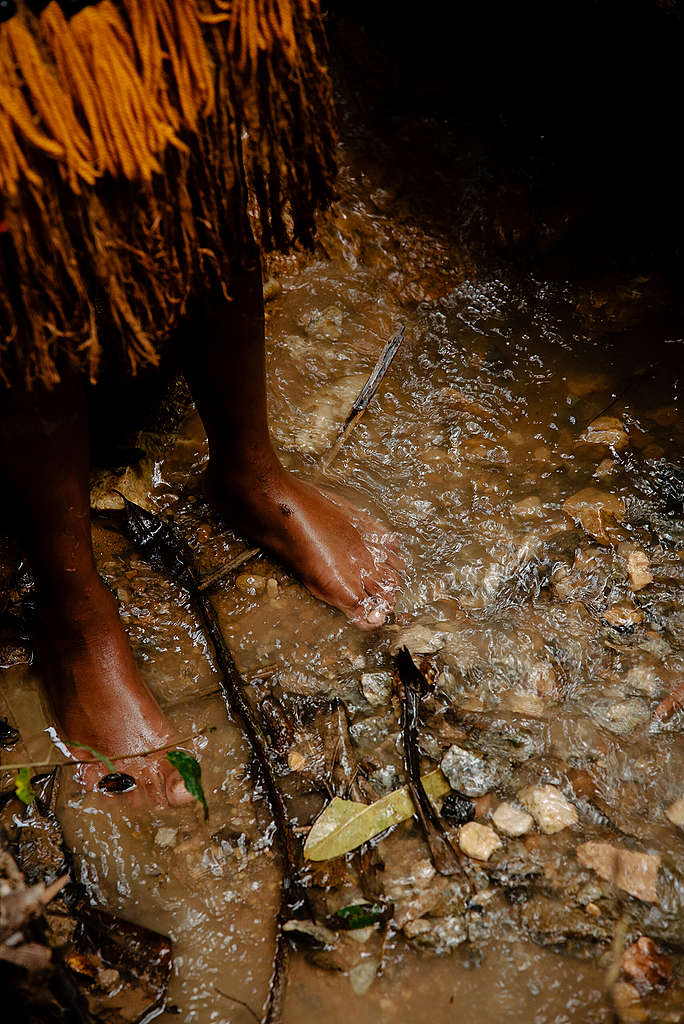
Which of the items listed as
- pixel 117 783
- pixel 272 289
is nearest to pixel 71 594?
pixel 117 783

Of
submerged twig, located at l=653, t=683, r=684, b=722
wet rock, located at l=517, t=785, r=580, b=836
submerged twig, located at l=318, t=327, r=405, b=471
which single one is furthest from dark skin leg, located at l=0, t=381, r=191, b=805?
submerged twig, located at l=653, t=683, r=684, b=722

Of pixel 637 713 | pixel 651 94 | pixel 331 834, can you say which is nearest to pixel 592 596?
pixel 637 713

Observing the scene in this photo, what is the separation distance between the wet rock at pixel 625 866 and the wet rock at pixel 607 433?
0.89 meters

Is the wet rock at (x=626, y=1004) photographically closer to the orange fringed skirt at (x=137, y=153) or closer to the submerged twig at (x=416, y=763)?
the submerged twig at (x=416, y=763)

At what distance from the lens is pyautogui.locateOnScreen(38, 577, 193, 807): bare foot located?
124 cm

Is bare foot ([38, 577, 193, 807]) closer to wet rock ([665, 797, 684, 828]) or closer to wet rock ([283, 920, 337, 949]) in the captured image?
wet rock ([283, 920, 337, 949])

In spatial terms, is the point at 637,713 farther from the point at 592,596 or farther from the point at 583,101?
the point at 583,101

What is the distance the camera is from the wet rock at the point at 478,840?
1131 mm

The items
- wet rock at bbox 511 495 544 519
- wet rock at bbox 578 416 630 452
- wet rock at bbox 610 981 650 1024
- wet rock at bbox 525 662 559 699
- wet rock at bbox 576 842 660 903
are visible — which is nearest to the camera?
wet rock at bbox 610 981 650 1024

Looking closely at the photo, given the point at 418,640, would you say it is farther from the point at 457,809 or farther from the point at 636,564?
the point at 636,564

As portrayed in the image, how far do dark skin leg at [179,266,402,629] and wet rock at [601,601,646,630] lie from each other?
1.31 ft

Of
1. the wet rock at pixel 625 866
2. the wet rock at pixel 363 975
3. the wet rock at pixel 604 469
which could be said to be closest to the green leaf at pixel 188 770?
the wet rock at pixel 363 975

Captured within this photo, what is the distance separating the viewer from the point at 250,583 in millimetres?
1540

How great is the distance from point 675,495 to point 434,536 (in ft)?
1.68
